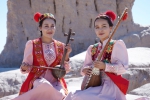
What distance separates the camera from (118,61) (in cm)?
263

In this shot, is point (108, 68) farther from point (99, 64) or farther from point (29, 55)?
point (29, 55)

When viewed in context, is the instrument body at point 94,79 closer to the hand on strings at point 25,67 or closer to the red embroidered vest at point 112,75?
the red embroidered vest at point 112,75


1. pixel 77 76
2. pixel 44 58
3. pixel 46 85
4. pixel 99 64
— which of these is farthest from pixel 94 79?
pixel 77 76

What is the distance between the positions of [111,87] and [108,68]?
210mm

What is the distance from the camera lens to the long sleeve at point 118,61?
8.45ft

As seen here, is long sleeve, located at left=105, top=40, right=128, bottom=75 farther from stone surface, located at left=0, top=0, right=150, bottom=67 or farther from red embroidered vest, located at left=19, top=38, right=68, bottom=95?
stone surface, located at left=0, top=0, right=150, bottom=67

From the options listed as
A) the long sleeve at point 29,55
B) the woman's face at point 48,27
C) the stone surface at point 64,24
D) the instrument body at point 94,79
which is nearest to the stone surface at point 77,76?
the long sleeve at point 29,55

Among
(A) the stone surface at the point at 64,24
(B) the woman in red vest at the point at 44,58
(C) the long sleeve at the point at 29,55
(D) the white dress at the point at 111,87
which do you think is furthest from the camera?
(A) the stone surface at the point at 64,24

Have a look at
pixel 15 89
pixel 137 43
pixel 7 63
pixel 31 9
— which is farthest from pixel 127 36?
pixel 15 89

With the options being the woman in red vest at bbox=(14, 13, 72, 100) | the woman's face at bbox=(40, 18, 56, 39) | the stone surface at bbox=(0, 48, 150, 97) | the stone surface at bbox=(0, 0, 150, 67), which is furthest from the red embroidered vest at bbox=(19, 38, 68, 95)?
the stone surface at bbox=(0, 0, 150, 67)

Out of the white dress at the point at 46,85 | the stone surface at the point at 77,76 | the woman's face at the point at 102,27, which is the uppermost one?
the woman's face at the point at 102,27

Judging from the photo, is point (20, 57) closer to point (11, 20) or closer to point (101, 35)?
point (11, 20)

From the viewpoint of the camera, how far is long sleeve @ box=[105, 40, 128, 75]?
258cm

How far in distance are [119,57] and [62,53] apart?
899mm
